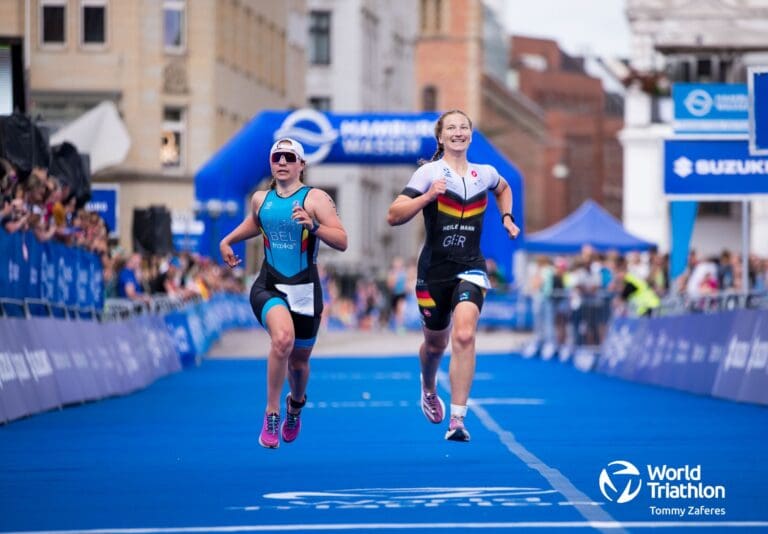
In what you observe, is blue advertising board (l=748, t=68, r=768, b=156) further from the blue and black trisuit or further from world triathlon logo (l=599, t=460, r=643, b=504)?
world triathlon logo (l=599, t=460, r=643, b=504)

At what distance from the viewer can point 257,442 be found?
15.3 meters

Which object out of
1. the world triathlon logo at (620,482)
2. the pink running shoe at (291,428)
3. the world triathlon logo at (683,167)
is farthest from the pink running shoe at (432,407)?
the world triathlon logo at (683,167)

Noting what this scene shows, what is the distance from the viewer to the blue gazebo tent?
51969 millimetres

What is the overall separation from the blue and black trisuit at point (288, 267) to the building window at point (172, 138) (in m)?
52.6

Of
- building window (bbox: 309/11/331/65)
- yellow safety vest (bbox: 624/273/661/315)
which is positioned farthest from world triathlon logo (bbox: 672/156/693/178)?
building window (bbox: 309/11/331/65)

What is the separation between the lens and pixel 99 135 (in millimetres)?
40031

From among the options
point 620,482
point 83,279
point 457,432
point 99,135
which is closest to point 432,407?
point 457,432

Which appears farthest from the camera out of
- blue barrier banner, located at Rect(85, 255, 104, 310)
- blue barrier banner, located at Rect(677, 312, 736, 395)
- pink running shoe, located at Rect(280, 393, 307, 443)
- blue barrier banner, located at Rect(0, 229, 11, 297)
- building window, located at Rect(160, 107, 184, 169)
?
building window, located at Rect(160, 107, 184, 169)

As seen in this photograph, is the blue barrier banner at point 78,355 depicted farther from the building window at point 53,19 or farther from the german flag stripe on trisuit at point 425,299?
the building window at point 53,19

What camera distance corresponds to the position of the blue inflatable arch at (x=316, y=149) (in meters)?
42.9

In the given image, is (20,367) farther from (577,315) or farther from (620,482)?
(577,315)

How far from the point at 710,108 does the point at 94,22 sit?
39.0 metres

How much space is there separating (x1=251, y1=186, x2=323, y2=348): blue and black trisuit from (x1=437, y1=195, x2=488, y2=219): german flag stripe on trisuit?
89 cm

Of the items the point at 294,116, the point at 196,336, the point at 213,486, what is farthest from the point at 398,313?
the point at 213,486
